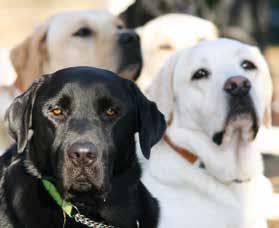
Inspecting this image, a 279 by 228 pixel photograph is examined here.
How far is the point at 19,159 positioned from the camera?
4.46 m

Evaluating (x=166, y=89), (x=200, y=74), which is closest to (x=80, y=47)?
(x=166, y=89)

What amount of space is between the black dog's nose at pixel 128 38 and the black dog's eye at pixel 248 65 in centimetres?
128

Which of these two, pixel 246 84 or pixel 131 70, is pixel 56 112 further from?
pixel 131 70

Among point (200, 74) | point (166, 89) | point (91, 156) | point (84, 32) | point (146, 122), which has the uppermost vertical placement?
point (91, 156)

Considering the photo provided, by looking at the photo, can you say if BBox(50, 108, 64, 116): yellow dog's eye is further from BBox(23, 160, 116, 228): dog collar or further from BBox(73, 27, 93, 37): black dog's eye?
BBox(73, 27, 93, 37): black dog's eye

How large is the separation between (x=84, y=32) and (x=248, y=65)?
1559 mm

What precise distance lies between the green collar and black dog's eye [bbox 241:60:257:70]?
5.59 ft

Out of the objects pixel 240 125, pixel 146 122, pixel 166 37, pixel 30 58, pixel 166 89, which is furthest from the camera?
pixel 166 37

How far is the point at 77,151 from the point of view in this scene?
4051mm

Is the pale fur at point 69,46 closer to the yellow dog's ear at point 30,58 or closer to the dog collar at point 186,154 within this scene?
the yellow dog's ear at point 30,58

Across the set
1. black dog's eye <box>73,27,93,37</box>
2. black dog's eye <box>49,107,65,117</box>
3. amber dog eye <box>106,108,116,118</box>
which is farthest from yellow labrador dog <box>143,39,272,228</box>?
black dog's eye <box>49,107,65,117</box>

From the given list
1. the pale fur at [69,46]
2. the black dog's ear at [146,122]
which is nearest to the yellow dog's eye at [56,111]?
the black dog's ear at [146,122]

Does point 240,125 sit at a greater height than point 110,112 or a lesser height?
→ lesser

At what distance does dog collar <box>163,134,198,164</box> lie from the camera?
18.5 feet
